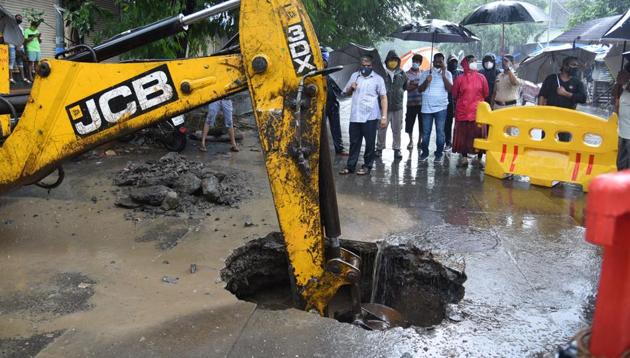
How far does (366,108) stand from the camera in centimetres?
809

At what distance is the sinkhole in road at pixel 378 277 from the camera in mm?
4879

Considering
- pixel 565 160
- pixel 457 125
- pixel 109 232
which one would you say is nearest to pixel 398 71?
pixel 457 125

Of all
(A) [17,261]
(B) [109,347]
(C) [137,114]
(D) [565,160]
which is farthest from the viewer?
(D) [565,160]

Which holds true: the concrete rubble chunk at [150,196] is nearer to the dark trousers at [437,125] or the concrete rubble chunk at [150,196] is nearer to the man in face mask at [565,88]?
the dark trousers at [437,125]

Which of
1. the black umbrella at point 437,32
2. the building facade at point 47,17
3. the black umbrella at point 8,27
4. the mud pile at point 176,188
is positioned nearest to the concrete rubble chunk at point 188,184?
the mud pile at point 176,188

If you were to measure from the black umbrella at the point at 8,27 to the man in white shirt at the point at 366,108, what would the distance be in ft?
21.4

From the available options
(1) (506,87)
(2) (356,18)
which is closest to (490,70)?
(1) (506,87)

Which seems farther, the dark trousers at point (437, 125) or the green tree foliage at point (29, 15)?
the green tree foliage at point (29, 15)

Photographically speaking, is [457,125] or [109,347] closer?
[109,347]

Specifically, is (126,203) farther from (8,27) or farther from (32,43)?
(32,43)

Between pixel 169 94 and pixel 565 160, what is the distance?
21.0 ft

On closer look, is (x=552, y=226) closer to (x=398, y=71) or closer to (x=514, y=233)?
(x=514, y=233)

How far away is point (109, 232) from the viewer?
17.7 feet

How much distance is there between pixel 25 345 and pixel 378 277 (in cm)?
308
